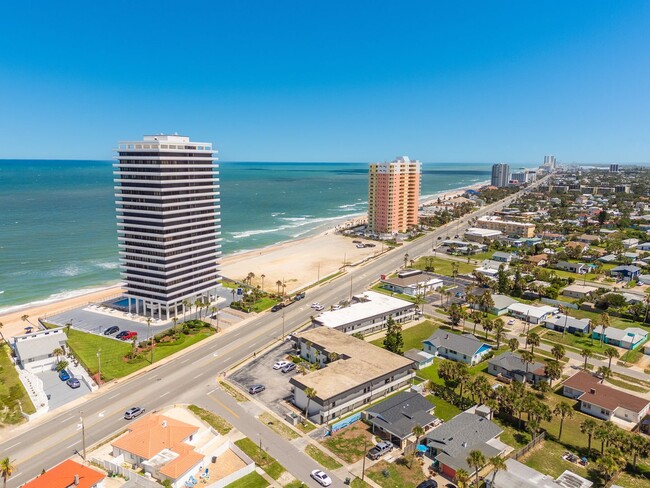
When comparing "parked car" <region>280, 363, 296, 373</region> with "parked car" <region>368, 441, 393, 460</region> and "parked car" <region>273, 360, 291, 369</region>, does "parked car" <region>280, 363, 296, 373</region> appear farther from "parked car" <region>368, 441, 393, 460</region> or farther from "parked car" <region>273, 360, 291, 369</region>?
"parked car" <region>368, 441, 393, 460</region>

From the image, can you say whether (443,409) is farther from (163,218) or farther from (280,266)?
(280,266)

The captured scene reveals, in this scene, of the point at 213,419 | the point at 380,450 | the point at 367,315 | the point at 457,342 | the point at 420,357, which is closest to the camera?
the point at 380,450

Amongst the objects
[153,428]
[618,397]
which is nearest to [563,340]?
[618,397]

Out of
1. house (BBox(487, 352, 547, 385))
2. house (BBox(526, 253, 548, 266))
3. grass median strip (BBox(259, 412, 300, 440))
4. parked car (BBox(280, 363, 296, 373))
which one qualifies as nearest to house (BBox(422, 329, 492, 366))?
house (BBox(487, 352, 547, 385))

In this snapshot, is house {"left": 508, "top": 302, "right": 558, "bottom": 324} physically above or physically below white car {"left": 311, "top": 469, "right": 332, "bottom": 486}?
above

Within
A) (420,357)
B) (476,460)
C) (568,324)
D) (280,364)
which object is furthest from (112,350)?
(568,324)

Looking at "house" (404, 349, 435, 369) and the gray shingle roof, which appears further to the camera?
the gray shingle roof

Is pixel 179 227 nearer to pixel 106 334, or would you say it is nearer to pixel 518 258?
pixel 106 334

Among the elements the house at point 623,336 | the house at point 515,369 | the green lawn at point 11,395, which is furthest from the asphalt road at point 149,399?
the house at point 623,336
